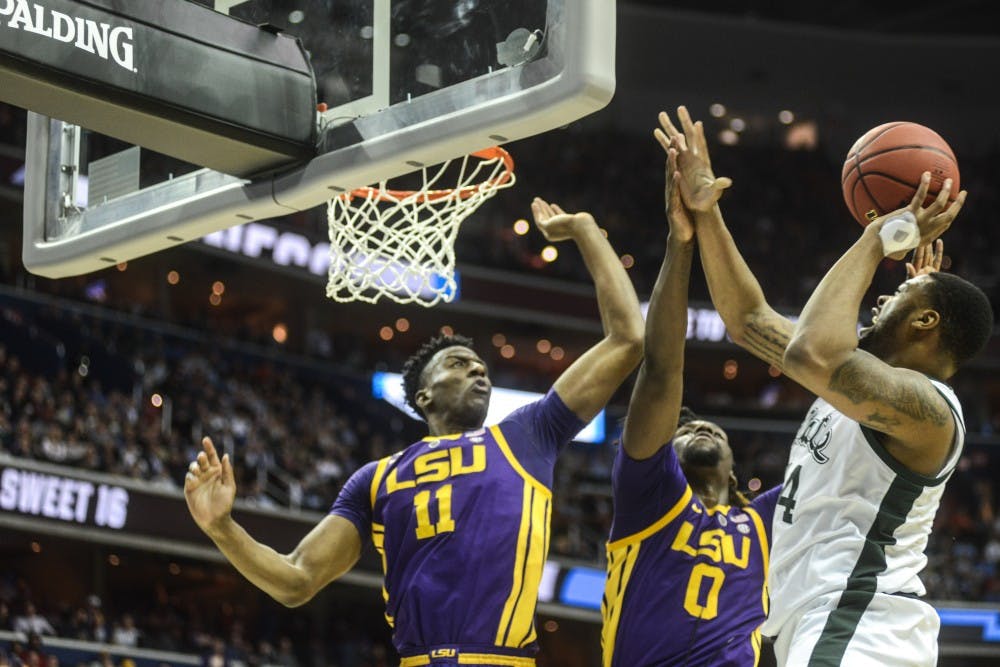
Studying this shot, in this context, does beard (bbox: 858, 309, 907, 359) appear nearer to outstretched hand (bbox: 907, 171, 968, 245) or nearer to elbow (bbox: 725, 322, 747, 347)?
outstretched hand (bbox: 907, 171, 968, 245)

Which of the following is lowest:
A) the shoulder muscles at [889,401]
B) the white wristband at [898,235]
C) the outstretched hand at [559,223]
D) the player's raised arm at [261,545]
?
the player's raised arm at [261,545]

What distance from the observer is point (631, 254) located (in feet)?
91.3

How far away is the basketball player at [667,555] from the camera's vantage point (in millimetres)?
4449

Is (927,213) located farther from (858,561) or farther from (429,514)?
(429,514)

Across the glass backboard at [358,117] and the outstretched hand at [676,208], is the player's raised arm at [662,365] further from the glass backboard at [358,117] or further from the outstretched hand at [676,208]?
the glass backboard at [358,117]

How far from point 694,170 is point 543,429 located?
110 cm

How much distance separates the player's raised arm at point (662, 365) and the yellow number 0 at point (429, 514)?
606 mm

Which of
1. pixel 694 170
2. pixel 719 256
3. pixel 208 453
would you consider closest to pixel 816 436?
pixel 719 256

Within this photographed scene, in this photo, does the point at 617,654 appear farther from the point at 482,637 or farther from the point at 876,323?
the point at 876,323

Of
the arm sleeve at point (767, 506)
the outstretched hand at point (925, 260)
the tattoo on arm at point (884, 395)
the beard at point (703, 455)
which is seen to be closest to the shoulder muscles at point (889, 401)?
the tattoo on arm at point (884, 395)

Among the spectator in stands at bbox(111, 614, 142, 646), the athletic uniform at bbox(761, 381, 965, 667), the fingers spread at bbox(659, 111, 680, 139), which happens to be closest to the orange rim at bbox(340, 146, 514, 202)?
the fingers spread at bbox(659, 111, 680, 139)

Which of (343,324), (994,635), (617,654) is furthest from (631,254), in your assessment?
(617,654)

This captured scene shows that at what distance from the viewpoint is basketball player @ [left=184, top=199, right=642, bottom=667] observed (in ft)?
14.5

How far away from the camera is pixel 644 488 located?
15.2 ft
